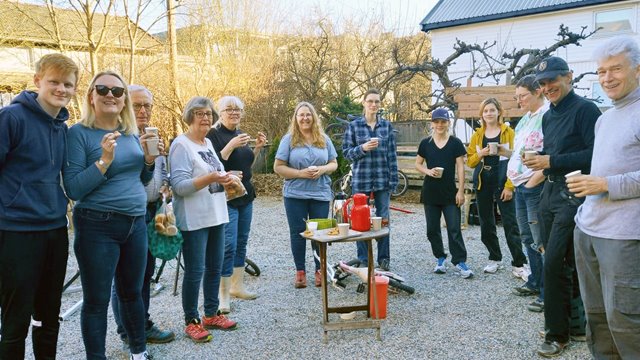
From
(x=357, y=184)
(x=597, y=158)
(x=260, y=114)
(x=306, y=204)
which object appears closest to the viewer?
(x=597, y=158)

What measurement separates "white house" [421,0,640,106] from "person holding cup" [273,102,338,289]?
11.7 metres

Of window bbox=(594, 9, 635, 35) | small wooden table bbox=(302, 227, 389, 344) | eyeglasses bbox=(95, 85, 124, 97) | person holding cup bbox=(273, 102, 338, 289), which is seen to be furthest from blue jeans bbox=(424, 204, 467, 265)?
window bbox=(594, 9, 635, 35)

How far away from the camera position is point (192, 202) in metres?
3.25

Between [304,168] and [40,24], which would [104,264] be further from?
[40,24]

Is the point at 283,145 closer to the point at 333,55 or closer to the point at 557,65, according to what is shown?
the point at 557,65

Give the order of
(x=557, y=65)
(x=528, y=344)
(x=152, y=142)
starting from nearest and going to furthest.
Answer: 1. (x=152, y=142)
2. (x=557, y=65)
3. (x=528, y=344)

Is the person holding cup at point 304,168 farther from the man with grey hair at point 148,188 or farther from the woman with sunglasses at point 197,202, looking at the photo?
the man with grey hair at point 148,188

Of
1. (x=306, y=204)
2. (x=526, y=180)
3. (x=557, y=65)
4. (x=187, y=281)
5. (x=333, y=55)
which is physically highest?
(x=333, y=55)

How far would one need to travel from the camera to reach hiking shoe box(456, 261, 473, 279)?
15.9 feet

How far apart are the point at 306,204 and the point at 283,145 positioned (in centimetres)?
62

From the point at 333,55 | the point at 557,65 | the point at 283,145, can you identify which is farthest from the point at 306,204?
the point at 333,55

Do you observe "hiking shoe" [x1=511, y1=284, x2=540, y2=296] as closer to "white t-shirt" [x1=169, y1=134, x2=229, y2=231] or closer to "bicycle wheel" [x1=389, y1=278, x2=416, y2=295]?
"bicycle wheel" [x1=389, y1=278, x2=416, y2=295]

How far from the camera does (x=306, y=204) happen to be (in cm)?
455

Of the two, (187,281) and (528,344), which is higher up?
(187,281)
